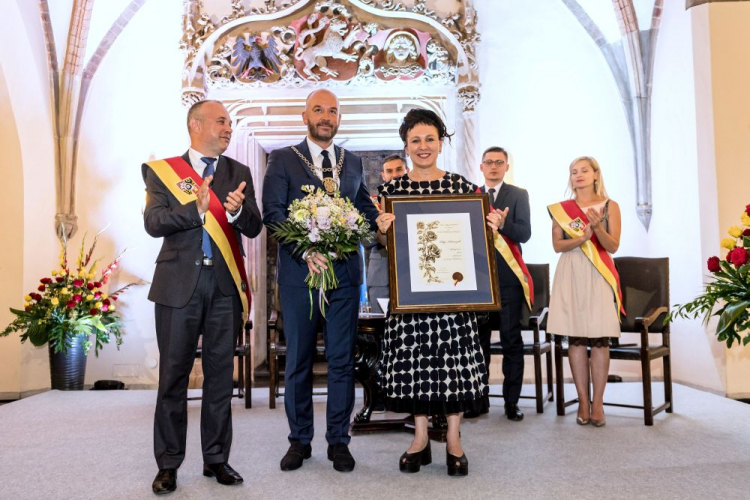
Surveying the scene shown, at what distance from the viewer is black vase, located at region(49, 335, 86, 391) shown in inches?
243

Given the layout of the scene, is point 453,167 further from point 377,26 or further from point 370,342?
point 370,342

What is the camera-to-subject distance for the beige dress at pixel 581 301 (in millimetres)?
4145

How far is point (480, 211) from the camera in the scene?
3025 mm

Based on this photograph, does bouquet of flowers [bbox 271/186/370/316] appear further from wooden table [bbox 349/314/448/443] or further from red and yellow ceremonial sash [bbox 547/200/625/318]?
red and yellow ceremonial sash [bbox 547/200/625/318]

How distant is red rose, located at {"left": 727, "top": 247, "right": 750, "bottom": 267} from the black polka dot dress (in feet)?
4.00

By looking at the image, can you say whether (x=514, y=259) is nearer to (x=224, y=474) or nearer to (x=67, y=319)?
(x=224, y=474)

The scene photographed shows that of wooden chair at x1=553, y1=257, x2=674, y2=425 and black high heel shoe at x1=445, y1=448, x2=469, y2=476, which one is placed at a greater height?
wooden chair at x1=553, y1=257, x2=674, y2=425

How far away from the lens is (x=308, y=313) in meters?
3.17

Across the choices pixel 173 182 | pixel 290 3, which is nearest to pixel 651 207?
pixel 290 3

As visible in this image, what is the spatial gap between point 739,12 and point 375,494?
5067mm

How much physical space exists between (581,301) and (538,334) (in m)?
0.55

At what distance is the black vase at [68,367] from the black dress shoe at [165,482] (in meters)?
3.86

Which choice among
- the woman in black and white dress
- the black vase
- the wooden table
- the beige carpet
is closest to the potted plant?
the black vase

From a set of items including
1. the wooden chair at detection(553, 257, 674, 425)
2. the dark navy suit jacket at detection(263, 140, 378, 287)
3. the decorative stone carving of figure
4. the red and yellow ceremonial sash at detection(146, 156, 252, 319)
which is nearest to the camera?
the red and yellow ceremonial sash at detection(146, 156, 252, 319)
